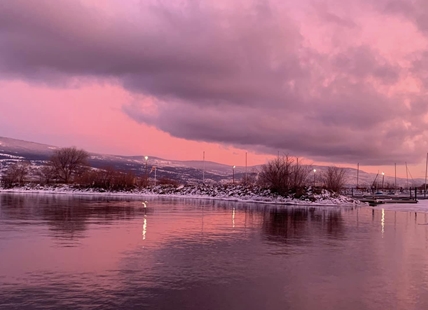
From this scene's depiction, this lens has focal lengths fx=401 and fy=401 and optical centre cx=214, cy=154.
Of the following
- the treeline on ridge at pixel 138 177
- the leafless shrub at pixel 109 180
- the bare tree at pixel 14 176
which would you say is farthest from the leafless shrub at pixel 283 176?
the bare tree at pixel 14 176

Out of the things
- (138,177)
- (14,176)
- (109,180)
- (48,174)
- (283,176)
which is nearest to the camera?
(283,176)

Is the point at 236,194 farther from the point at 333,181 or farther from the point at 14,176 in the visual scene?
the point at 14,176

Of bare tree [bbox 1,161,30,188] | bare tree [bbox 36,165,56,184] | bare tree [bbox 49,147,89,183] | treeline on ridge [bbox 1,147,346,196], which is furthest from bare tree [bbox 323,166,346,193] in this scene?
bare tree [bbox 36,165,56,184]

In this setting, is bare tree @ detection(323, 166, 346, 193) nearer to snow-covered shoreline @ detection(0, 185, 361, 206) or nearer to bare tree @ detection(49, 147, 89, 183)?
snow-covered shoreline @ detection(0, 185, 361, 206)

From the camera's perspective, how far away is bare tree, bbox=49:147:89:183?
4811 inches

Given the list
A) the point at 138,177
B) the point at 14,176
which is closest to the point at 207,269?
the point at 138,177

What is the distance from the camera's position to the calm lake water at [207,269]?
888 centimetres

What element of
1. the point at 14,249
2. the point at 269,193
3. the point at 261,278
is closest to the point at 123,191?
the point at 269,193

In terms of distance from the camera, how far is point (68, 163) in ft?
417

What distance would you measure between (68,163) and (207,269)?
124m

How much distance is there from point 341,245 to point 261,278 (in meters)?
7.18

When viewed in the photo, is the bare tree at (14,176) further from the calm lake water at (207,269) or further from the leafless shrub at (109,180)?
the calm lake water at (207,269)

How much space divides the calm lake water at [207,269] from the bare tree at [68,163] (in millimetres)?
107625

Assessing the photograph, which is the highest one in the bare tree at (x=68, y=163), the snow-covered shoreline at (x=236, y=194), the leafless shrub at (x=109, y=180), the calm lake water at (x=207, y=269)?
the bare tree at (x=68, y=163)
